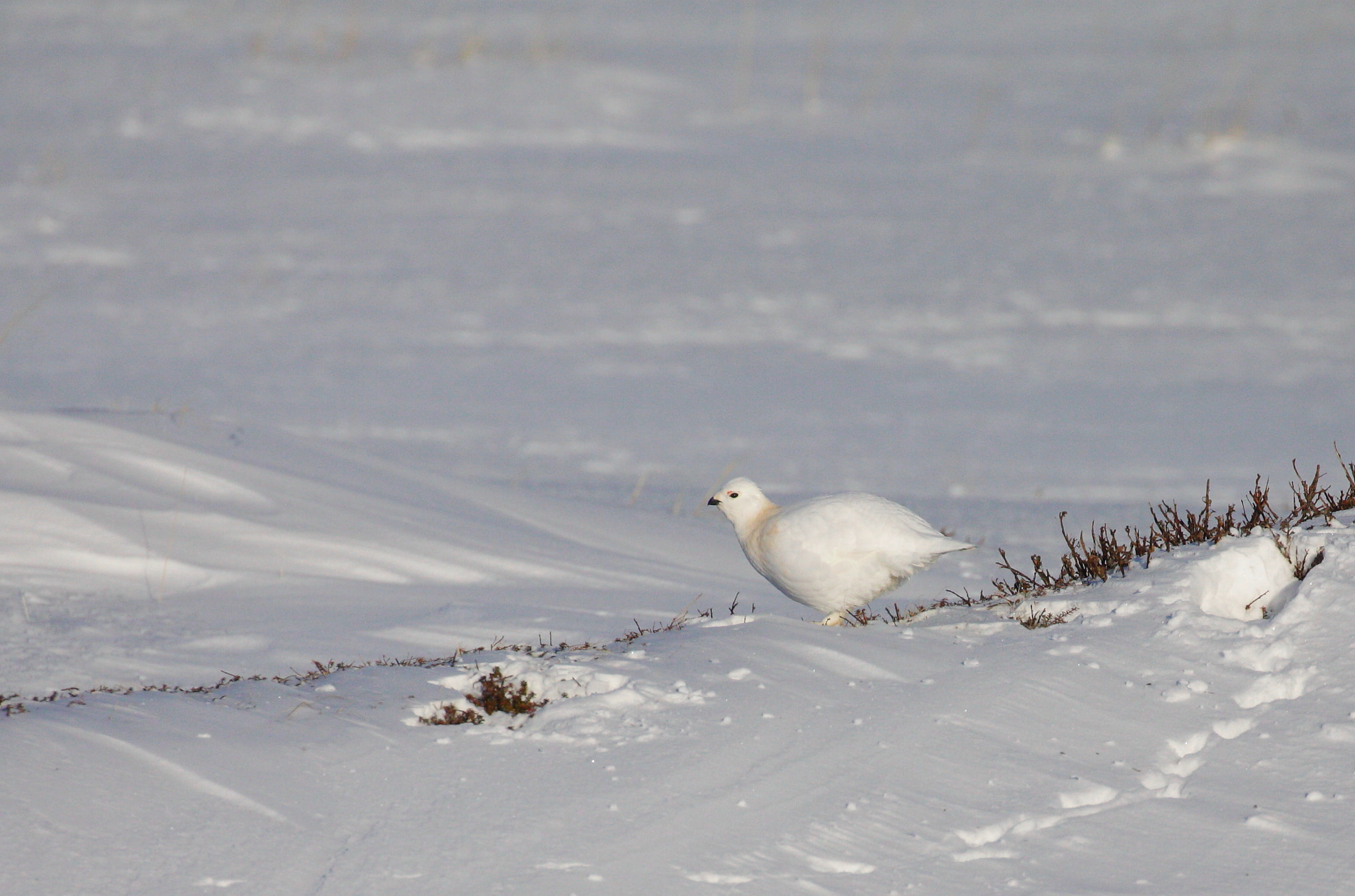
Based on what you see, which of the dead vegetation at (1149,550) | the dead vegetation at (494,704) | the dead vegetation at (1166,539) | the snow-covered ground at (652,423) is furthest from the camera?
the dead vegetation at (1166,539)

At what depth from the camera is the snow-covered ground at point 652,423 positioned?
3025 millimetres

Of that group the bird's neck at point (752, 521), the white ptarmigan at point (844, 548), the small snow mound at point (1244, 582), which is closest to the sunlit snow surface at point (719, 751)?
the small snow mound at point (1244, 582)

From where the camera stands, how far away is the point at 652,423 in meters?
10.3

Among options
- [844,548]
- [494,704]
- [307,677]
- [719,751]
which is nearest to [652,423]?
[844,548]

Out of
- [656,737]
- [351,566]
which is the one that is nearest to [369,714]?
[656,737]

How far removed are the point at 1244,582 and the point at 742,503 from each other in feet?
4.95

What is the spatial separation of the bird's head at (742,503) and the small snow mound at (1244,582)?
129cm

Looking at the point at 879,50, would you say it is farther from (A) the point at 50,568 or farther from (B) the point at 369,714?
(B) the point at 369,714

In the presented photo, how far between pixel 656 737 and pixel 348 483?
3830 mm

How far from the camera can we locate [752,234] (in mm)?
14867

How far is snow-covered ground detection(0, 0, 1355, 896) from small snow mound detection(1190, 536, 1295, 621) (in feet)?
0.05

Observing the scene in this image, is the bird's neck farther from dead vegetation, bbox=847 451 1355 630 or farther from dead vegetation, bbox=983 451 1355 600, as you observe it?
dead vegetation, bbox=983 451 1355 600

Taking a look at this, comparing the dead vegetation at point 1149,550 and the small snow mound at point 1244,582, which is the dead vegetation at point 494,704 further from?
the small snow mound at point 1244,582

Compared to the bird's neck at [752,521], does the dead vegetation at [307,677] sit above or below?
below
